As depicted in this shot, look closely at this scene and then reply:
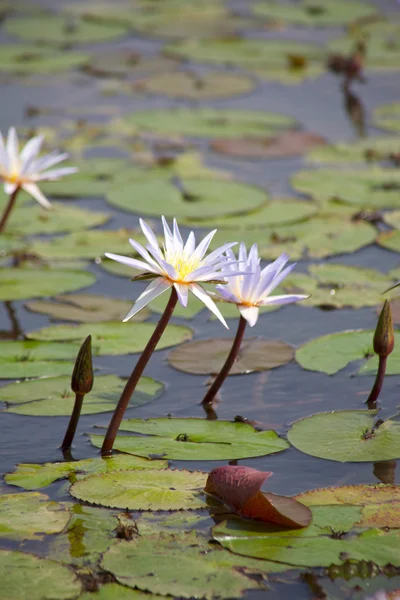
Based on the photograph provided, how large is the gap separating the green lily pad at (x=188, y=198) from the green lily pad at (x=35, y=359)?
5.77 ft

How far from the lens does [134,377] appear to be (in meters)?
3.05

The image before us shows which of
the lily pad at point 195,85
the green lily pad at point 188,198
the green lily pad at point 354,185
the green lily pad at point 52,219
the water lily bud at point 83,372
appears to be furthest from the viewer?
the lily pad at point 195,85

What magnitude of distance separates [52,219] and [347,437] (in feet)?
9.60

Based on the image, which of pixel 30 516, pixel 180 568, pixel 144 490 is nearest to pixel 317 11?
pixel 144 490

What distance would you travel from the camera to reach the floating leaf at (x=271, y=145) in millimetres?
6762

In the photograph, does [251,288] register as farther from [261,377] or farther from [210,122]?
[210,122]

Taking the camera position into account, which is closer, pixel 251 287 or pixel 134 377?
pixel 134 377

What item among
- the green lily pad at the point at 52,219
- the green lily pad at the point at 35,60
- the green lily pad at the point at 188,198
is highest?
the green lily pad at the point at 35,60

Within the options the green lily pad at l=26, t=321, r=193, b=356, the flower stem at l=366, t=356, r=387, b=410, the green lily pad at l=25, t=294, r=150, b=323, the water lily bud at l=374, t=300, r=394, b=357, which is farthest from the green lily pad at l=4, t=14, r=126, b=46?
the water lily bud at l=374, t=300, r=394, b=357

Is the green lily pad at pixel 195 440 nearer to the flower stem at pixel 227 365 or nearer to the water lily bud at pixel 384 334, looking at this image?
the flower stem at pixel 227 365

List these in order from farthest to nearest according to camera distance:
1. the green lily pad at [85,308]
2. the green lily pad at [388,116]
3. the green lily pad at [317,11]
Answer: the green lily pad at [317,11] < the green lily pad at [388,116] < the green lily pad at [85,308]

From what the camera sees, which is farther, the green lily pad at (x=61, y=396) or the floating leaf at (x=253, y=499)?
the green lily pad at (x=61, y=396)

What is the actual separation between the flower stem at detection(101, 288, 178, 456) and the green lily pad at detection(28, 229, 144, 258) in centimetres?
203

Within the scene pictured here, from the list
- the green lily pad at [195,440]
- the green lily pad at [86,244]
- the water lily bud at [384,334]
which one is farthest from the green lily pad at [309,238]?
the green lily pad at [195,440]
